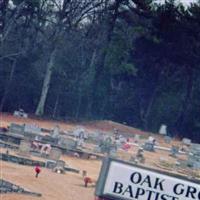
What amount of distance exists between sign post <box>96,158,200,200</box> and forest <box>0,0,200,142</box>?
3576 centimetres

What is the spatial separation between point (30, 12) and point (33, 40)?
10.9 feet

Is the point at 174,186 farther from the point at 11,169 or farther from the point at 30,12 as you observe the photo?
the point at 30,12

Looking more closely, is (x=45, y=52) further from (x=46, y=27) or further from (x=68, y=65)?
(x=46, y=27)

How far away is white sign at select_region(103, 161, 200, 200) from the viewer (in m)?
8.04

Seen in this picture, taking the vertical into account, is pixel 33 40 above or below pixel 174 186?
above

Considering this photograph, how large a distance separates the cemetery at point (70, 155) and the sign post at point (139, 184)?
18.9ft

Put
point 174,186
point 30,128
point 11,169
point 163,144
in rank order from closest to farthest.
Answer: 1. point 174,186
2. point 11,169
3. point 30,128
4. point 163,144

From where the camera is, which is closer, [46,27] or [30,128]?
[30,128]

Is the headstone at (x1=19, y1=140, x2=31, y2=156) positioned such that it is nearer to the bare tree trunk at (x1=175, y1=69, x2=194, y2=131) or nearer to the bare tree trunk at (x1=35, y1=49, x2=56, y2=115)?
the bare tree trunk at (x1=35, y1=49, x2=56, y2=115)

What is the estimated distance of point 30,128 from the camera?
33.3 meters

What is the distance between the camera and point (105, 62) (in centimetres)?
5322

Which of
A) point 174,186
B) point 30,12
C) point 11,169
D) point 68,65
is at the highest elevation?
point 30,12

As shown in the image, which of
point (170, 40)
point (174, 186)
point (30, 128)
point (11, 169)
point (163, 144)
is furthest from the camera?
point (170, 40)

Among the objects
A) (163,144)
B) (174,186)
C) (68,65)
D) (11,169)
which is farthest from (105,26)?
(174,186)
